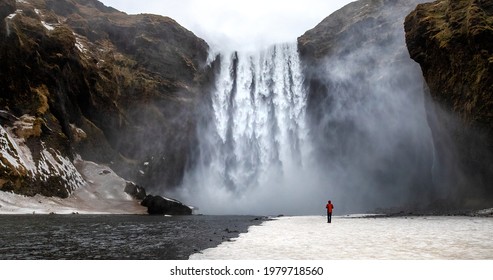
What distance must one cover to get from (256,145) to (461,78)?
146 ft

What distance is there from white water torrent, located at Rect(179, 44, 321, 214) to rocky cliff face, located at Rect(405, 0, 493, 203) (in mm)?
30752

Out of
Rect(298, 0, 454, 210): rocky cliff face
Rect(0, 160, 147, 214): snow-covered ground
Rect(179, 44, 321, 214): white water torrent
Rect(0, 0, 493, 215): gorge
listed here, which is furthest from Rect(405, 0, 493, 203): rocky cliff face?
Rect(0, 160, 147, 214): snow-covered ground

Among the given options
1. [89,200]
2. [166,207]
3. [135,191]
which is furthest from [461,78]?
[89,200]

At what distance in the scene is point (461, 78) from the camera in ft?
152

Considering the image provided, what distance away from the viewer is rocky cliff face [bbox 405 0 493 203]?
141ft

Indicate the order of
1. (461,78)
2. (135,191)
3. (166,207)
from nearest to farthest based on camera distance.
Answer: (461,78) < (166,207) < (135,191)

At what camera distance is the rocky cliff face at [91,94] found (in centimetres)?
6956

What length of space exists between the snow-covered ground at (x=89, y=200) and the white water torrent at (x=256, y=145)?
14987 millimetres

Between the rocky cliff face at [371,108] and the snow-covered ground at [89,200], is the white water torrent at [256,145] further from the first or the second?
the snow-covered ground at [89,200]

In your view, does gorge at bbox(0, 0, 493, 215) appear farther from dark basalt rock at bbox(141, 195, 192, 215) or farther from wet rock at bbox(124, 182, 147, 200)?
dark basalt rock at bbox(141, 195, 192, 215)

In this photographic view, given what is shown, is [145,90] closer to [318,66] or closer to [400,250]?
[318,66]

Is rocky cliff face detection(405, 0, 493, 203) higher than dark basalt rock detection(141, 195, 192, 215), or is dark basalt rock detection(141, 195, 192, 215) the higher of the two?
rocky cliff face detection(405, 0, 493, 203)

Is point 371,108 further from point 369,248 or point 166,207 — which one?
point 369,248


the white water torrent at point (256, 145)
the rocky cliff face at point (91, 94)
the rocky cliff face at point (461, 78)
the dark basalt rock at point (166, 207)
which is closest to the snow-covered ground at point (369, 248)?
the rocky cliff face at point (461, 78)
